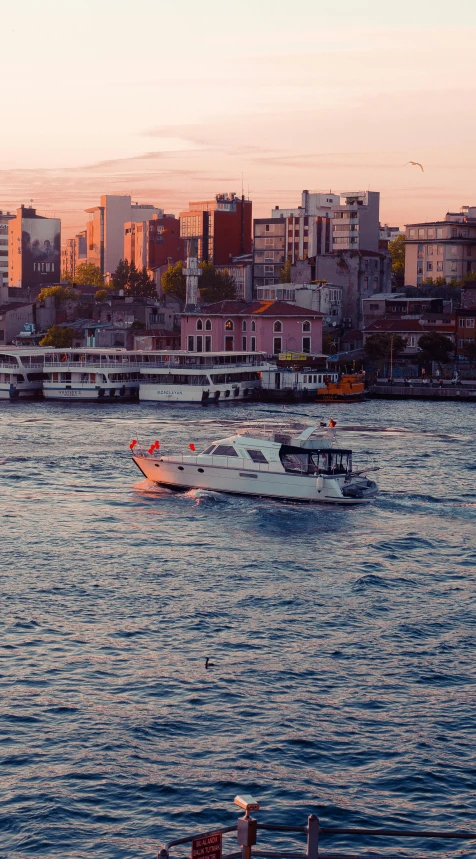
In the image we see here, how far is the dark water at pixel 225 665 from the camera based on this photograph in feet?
59.4

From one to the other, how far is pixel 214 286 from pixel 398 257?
33452 millimetres

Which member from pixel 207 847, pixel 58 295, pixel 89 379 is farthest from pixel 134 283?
pixel 207 847

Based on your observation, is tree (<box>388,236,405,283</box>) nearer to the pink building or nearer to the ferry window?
the pink building

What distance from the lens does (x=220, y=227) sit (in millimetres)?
162625

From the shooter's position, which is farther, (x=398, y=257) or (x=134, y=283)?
(x=398, y=257)

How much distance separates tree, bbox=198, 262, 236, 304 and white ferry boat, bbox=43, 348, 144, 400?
42.7 metres

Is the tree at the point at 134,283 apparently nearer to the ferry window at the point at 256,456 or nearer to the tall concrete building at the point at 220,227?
the tall concrete building at the point at 220,227

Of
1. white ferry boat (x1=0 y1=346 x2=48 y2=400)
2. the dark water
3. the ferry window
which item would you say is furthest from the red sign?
white ferry boat (x1=0 y1=346 x2=48 y2=400)

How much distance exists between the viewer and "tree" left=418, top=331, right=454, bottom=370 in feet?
338

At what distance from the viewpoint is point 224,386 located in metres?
94.0

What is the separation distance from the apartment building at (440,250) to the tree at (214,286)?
2201cm

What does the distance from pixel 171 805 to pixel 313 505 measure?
2470 cm

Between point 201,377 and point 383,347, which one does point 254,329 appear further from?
point 201,377

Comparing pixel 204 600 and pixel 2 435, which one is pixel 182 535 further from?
pixel 2 435
